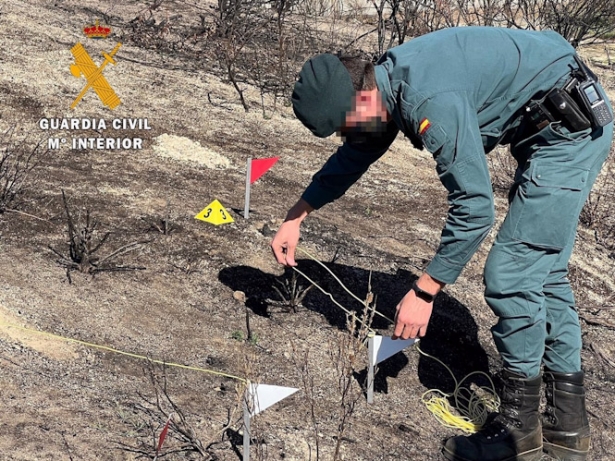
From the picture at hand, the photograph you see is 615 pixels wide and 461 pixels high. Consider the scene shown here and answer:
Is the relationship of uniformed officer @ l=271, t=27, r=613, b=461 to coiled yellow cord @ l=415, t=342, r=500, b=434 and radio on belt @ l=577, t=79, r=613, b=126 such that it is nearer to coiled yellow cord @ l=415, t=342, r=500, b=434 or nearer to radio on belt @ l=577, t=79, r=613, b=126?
radio on belt @ l=577, t=79, r=613, b=126

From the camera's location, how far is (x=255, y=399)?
2.88m

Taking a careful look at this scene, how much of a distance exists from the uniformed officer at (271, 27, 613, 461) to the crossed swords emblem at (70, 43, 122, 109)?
377 centimetres

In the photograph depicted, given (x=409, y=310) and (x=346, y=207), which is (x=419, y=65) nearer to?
(x=409, y=310)

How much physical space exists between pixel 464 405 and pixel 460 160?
1.48 meters

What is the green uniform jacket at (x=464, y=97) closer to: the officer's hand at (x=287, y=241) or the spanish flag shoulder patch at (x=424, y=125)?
the spanish flag shoulder patch at (x=424, y=125)

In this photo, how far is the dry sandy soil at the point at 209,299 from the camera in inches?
125

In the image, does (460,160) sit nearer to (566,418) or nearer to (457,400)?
(566,418)

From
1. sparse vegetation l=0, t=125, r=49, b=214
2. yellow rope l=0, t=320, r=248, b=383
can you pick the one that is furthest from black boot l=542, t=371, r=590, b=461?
sparse vegetation l=0, t=125, r=49, b=214

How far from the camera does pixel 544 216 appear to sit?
2.97 meters

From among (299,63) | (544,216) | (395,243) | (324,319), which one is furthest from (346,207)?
(299,63)

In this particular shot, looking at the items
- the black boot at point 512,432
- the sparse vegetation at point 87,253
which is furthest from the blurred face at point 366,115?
the sparse vegetation at point 87,253

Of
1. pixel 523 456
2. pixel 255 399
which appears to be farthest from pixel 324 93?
pixel 523 456

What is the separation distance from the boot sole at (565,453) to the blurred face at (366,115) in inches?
57.5

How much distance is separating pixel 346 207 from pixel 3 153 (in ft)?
7.42
